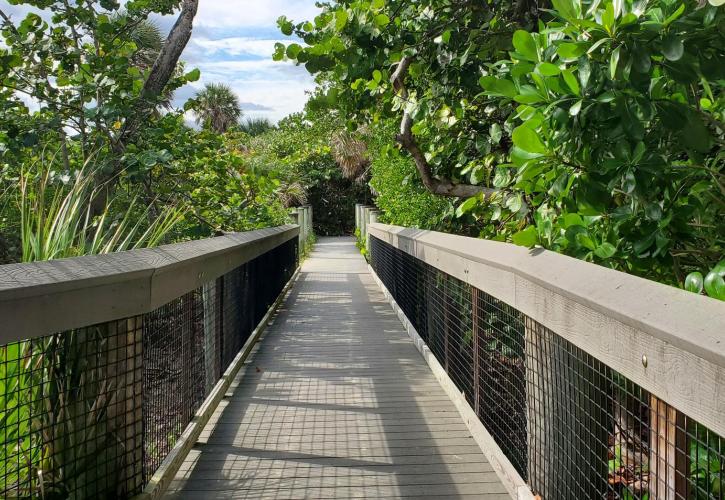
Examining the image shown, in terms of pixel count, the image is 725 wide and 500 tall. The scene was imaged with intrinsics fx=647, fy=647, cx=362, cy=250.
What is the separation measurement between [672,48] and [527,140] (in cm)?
57

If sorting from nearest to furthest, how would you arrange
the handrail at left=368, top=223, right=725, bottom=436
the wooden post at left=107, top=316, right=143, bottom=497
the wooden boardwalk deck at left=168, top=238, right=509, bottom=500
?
the handrail at left=368, top=223, right=725, bottom=436 → the wooden post at left=107, top=316, right=143, bottom=497 → the wooden boardwalk deck at left=168, top=238, right=509, bottom=500

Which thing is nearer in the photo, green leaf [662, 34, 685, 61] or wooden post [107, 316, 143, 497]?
green leaf [662, 34, 685, 61]

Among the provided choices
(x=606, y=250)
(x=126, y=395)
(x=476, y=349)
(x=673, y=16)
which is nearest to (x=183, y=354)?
(x=126, y=395)

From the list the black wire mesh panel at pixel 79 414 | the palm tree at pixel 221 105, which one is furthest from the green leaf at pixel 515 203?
the palm tree at pixel 221 105

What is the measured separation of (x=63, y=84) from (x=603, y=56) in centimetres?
472

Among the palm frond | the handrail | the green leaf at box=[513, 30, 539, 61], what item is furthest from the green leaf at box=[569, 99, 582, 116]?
the palm frond

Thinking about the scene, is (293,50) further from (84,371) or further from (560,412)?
(560,412)

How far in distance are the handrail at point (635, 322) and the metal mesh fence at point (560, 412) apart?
0.54ft

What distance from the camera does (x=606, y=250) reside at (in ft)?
7.51

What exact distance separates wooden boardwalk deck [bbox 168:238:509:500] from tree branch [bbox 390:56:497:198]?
4.90ft

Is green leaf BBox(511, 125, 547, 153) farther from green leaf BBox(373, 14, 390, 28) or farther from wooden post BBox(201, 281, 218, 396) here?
wooden post BBox(201, 281, 218, 396)

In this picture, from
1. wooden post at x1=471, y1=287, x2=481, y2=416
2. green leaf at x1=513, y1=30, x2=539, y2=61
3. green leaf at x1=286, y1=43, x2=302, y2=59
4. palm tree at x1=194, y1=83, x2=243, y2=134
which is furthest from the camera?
palm tree at x1=194, y1=83, x2=243, y2=134

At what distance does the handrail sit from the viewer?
1165 millimetres

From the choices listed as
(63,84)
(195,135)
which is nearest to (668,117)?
(63,84)
